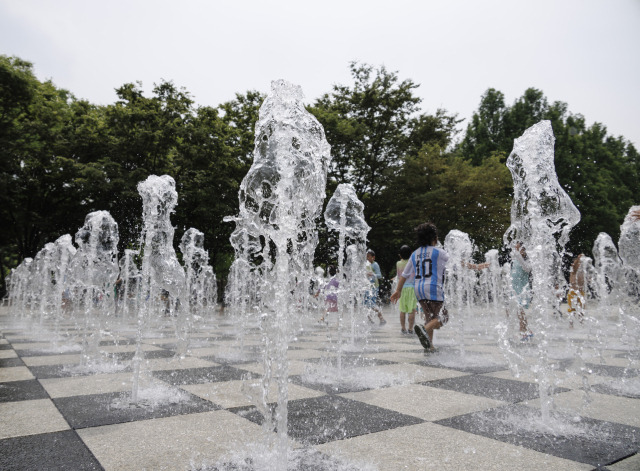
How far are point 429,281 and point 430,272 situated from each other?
12 cm

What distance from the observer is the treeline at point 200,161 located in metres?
18.2

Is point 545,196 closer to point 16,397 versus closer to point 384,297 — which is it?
point 16,397

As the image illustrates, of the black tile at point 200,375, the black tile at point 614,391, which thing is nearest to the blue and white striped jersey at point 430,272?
the black tile at point 614,391

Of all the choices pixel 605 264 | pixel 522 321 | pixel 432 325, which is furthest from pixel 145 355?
pixel 605 264

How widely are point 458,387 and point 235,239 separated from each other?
6472 mm

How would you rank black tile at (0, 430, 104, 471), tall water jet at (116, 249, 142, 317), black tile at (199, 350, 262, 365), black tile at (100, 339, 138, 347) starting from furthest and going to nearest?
tall water jet at (116, 249, 142, 317), black tile at (100, 339, 138, 347), black tile at (199, 350, 262, 365), black tile at (0, 430, 104, 471)

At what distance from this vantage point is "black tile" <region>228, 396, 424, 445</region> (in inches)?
101

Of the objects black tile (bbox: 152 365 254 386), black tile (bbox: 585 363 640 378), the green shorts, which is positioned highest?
the green shorts

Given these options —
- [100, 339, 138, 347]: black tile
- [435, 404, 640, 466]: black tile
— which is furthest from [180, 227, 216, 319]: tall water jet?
[435, 404, 640, 466]: black tile

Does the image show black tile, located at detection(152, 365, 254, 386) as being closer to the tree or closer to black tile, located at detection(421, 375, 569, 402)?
black tile, located at detection(421, 375, 569, 402)

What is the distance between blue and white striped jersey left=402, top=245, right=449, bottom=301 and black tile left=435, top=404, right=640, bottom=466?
2.71 m

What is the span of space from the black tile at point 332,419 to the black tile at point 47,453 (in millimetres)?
956

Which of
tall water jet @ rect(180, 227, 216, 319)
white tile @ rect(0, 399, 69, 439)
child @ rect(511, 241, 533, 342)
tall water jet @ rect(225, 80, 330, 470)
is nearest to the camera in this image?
white tile @ rect(0, 399, 69, 439)

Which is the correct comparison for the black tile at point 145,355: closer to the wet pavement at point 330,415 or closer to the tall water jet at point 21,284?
the wet pavement at point 330,415
